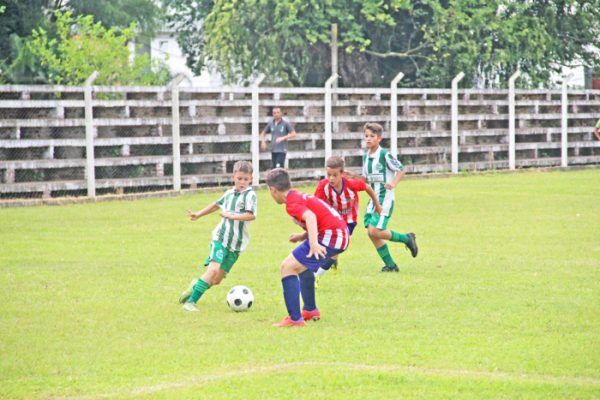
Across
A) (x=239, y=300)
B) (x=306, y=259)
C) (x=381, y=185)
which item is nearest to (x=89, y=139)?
(x=381, y=185)

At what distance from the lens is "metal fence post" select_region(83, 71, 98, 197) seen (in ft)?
79.4

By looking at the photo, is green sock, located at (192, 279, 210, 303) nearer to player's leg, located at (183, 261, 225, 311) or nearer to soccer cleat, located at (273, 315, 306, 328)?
player's leg, located at (183, 261, 225, 311)

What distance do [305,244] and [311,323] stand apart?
25.4 inches

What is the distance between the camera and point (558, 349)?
859cm

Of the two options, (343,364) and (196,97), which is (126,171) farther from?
(343,364)

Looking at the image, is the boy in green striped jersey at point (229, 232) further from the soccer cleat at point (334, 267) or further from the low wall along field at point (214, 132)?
the low wall along field at point (214, 132)

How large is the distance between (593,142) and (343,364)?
30.1 m

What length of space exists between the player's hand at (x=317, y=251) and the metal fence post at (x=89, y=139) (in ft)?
48.6

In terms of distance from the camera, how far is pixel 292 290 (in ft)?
32.2

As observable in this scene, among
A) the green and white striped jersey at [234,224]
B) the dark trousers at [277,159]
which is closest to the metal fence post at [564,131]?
the dark trousers at [277,159]

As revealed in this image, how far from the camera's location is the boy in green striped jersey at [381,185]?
13641mm

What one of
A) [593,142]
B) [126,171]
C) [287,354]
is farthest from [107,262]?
[593,142]

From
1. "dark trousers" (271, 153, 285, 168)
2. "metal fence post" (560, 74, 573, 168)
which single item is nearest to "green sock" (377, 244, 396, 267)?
"dark trousers" (271, 153, 285, 168)

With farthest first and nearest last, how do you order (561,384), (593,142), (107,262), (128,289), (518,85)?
1. (518,85)
2. (593,142)
3. (107,262)
4. (128,289)
5. (561,384)
